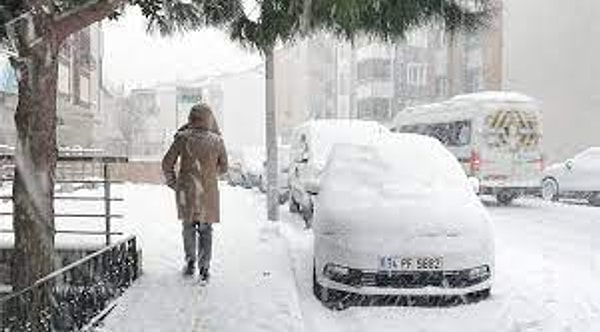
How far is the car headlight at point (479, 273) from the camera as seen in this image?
8.91 metres

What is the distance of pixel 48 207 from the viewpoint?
6504 millimetres

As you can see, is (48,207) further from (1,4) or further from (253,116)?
(253,116)

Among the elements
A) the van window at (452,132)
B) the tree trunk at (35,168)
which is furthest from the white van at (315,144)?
the tree trunk at (35,168)

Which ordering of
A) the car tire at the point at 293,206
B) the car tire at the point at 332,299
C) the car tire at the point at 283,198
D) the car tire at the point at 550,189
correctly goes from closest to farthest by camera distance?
the car tire at the point at 332,299
the car tire at the point at 293,206
the car tire at the point at 283,198
the car tire at the point at 550,189

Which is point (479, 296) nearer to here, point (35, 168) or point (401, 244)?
point (401, 244)

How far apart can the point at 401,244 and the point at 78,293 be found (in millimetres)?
3217

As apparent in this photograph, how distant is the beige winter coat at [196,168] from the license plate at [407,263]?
1.73 metres

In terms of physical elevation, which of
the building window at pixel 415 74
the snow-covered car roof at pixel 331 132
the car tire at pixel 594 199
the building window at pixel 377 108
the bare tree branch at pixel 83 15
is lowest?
the car tire at pixel 594 199

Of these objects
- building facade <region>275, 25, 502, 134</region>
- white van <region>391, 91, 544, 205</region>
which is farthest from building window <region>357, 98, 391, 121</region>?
white van <region>391, 91, 544, 205</region>

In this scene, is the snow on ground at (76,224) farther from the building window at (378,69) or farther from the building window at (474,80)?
the building window at (378,69)

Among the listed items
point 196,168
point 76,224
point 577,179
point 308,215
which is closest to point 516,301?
point 196,168

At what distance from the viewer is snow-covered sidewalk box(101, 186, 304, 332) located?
725cm

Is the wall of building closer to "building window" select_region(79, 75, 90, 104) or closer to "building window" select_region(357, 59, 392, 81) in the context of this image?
"building window" select_region(357, 59, 392, 81)

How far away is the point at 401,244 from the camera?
877cm
